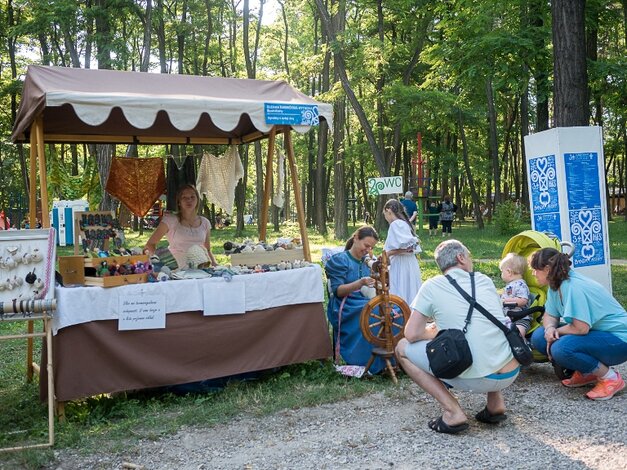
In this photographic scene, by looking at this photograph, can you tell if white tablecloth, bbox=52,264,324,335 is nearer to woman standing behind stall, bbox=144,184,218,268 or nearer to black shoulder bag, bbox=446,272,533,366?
woman standing behind stall, bbox=144,184,218,268

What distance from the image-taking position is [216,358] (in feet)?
16.5

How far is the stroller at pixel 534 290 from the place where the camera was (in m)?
5.09

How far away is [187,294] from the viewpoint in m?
4.88

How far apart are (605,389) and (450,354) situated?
1.71 meters

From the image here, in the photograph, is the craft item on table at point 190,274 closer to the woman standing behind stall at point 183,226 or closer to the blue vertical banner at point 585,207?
the woman standing behind stall at point 183,226

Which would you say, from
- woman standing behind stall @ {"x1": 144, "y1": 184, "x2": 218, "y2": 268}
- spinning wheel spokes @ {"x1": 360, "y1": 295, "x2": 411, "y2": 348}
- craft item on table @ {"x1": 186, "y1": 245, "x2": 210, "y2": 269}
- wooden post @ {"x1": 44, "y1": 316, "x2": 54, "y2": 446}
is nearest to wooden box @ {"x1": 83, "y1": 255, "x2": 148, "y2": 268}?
craft item on table @ {"x1": 186, "y1": 245, "x2": 210, "y2": 269}

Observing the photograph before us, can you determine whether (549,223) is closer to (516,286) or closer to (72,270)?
(516,286)

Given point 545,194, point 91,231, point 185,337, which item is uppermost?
point 545,194

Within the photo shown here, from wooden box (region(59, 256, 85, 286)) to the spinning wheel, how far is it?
2.20 m

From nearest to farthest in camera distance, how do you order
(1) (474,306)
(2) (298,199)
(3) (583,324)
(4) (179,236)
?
1. (1) (474,306)
2. (3) (583,324)
3. (2) (298,199)
4. (4) (179,236)

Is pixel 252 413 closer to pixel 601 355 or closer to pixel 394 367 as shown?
pixel 394 367

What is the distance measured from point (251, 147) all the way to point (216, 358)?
31.5 meters

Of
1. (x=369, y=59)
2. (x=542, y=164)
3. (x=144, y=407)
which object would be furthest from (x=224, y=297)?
(x=369, y=59)

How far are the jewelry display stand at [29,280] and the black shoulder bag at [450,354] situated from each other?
8.03 ft
